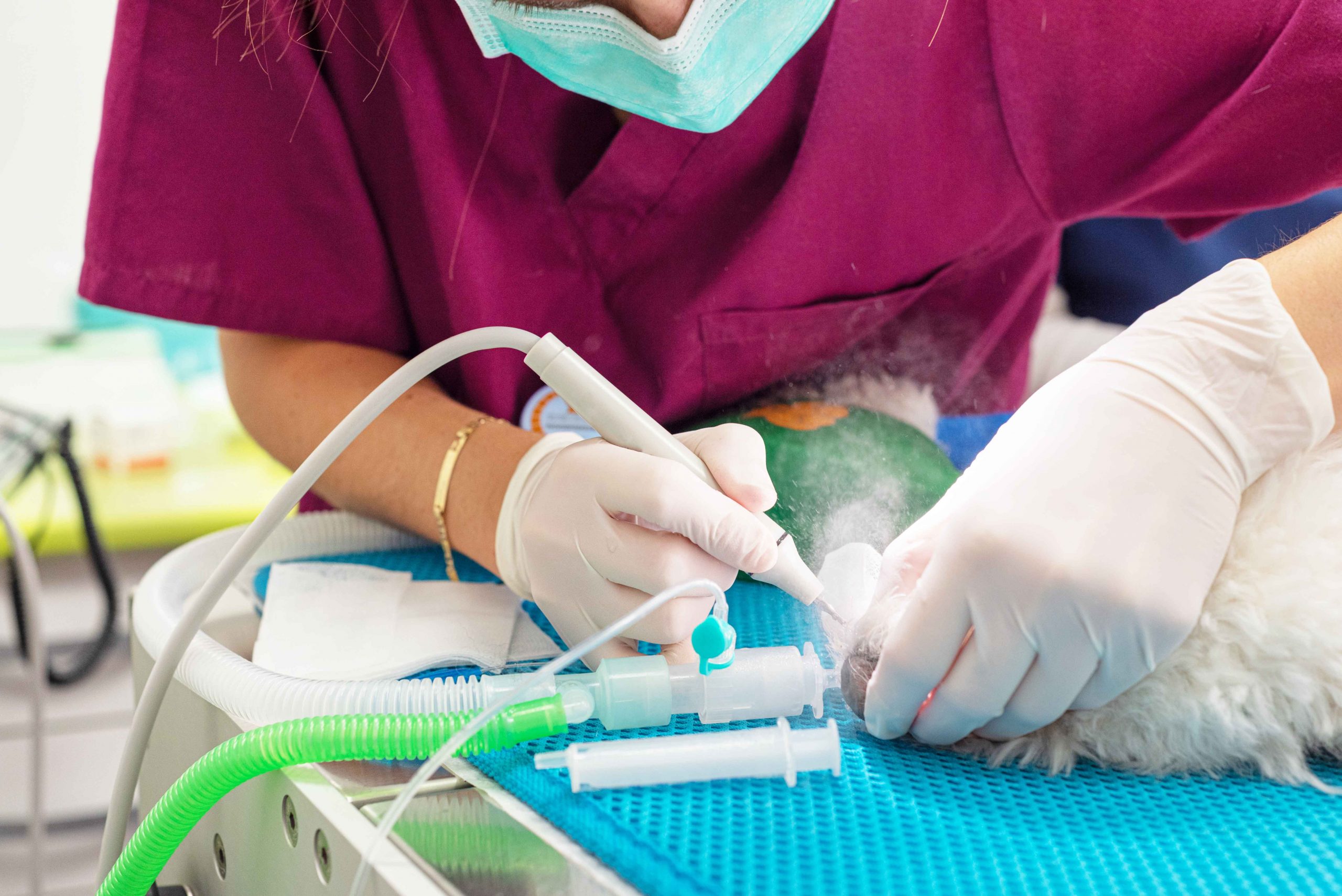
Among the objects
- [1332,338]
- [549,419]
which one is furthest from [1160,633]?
[549,419]

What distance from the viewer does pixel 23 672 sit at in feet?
7.67

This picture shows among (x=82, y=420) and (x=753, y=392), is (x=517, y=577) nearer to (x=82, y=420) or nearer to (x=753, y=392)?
(x=753, y=392)

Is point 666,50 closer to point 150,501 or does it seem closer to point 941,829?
point 941,829

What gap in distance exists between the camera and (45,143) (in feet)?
7.96

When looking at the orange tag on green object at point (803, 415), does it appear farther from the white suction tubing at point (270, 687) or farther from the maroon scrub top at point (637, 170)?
the white suction tubing at point (270, 687)

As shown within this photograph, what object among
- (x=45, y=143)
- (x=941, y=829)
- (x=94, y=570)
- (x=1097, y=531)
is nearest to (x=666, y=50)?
(x=1097, y=531)

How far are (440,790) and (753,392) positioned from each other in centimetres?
59

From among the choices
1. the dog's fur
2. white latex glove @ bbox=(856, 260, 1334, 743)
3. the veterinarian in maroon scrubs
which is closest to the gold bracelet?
the veterinarian in maroon scrubs

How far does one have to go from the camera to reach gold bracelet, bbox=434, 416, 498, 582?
3.22ft

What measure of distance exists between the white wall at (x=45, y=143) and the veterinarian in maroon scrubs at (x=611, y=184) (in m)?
1.61

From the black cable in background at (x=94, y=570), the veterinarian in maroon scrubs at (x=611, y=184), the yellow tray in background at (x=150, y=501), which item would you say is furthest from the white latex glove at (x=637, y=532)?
the black cable in background at (x=94, y=570)

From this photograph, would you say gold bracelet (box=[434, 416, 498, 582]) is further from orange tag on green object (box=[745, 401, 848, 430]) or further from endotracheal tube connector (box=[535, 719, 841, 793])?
endotracheal tube connector (box=[535, 719, 841, 793])

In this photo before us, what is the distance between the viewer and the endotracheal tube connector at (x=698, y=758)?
0.58 m

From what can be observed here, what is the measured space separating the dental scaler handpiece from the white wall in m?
2.11
